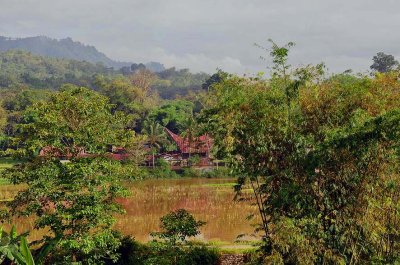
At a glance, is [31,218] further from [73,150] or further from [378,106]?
[378,106]

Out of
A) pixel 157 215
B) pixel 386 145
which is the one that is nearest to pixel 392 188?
pixel 386 145

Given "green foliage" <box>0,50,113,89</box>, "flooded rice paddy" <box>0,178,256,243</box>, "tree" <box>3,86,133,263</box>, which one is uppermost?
"green foliage" <box>0,50,113,89</box>

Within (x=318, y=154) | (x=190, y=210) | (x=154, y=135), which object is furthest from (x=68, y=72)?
(x=318, y=154)

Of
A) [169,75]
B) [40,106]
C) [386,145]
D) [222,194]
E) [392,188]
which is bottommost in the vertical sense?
[222,194]

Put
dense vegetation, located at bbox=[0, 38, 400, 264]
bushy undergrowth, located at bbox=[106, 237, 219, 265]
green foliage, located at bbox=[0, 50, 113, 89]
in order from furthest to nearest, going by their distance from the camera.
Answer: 1. green foliage, located at bbox=[0, 50, 113, 89]
2. bushy undergrowth, located at bbox=[106, 237, 219, 265]
3. dense vegetation, located at bbox=[0, 38, 400, 264]

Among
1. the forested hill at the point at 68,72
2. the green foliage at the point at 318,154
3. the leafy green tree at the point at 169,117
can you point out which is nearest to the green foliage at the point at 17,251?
the green foliage at the point at 318,154

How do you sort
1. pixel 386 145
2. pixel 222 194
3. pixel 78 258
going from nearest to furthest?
1. pixel 386 145
2. pixel 78 258
3. pixel 222 194

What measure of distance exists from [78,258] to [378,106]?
8.97 meters

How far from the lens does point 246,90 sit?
10250mm

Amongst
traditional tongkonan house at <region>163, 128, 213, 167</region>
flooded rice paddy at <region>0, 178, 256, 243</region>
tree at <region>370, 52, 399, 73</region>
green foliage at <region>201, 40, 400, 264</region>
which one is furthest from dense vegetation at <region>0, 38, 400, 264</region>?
tree at <region>370, 52, 399, 73</region>

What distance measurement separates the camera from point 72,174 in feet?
34.8

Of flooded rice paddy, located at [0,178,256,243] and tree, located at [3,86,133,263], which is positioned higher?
tree, located at [3,86,133,263]

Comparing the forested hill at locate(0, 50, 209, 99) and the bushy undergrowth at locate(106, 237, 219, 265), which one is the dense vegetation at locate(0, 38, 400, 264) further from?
the forested hill at locate(0, 50, 209, 99)

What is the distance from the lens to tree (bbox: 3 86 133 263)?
416 inches
